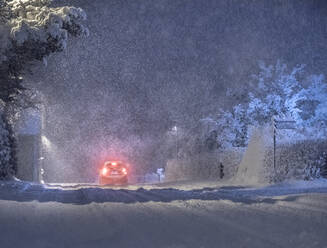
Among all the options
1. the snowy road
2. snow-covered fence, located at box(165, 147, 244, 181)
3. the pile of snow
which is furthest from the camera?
snow-covered fence, located at box(165, 147, 244, 181)

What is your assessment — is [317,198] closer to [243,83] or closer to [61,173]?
[243,83]

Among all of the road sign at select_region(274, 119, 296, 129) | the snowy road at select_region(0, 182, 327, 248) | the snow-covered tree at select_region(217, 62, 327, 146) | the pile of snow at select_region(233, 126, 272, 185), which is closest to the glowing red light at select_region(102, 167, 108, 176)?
the pile of snow at select_region(233, 126, 272, 185)

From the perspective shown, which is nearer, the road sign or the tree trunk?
the road sign

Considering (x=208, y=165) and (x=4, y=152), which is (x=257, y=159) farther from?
(x=4, y=152)

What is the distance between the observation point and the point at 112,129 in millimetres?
110812

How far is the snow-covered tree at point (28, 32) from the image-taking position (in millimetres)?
17406

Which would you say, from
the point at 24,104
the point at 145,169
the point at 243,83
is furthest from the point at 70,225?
the point at 145,169

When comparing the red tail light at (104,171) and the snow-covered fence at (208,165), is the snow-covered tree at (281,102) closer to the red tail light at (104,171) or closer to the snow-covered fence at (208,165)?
the snow-covered fence at (208,165)

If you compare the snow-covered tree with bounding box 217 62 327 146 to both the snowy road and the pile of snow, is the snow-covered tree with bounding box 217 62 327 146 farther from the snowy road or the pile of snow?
the snowy road

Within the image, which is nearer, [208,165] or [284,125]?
[284,125]

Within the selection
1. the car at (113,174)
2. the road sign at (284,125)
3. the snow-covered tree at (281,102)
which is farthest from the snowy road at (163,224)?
the snow-covered tree at (281,102)

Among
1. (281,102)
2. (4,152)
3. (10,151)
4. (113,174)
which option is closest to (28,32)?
(4,152)

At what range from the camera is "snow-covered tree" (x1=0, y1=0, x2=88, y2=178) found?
17.4m

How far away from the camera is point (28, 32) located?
1728 cm
